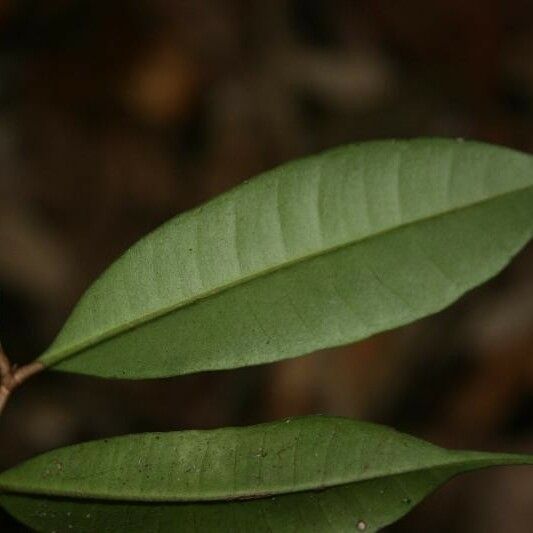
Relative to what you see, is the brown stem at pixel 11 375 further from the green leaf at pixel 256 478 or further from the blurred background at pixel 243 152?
the blurred background at pixel 243 152

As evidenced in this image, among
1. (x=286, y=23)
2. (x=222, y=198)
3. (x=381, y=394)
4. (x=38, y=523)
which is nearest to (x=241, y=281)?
(x=222, y=198)

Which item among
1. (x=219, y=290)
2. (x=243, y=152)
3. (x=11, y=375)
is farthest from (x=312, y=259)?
(x=243, y=152)

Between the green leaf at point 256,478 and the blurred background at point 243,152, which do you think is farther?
the blurred background at point 243,152

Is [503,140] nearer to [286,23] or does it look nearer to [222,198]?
[286,23]

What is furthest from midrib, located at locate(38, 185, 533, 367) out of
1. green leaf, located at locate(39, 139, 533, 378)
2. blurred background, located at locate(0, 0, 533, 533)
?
blurred background, located at locate(0, 0, 533, 533)

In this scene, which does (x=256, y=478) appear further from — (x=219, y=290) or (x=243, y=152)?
(x=243, y=152)

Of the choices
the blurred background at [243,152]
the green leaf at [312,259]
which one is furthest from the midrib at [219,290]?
the blurred background at [243,152]

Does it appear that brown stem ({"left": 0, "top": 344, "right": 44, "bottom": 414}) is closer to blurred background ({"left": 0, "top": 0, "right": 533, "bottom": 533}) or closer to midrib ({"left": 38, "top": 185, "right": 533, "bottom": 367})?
midrib ({"left": 38, "top": 185, "right": 533, "bottom": 367})

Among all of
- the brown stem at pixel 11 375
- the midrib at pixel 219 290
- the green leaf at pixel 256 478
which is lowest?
the green leaf at pixel 256 478
